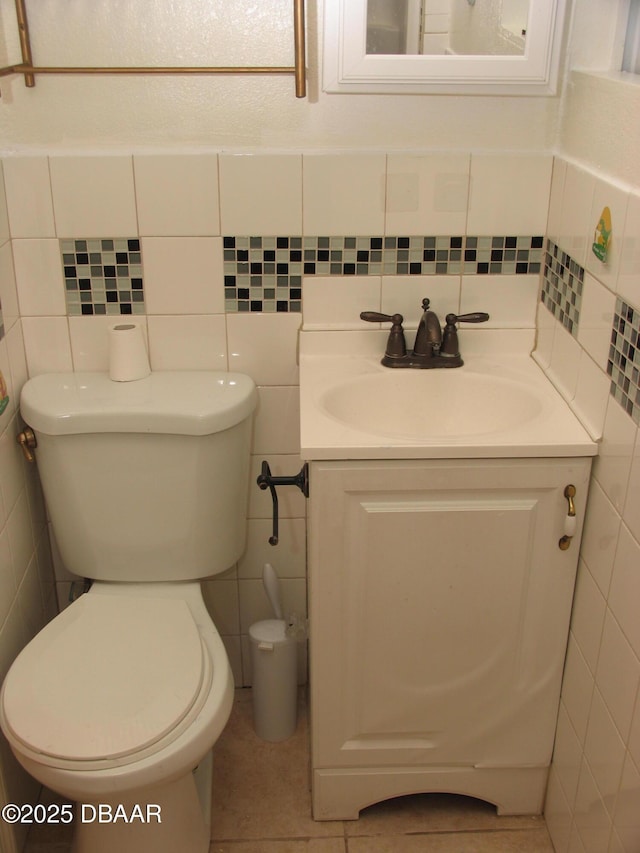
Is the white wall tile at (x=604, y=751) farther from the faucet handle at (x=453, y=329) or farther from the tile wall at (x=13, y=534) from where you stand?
the tile wall at (x=13, y=534)

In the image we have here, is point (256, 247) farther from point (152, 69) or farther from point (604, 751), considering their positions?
point (604, 751)

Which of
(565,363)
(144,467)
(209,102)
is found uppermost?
(209,102)

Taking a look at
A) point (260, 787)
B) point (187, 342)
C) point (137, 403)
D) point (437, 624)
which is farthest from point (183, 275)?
point (260, 787)

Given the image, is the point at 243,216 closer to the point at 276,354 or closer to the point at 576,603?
the point at 276,354

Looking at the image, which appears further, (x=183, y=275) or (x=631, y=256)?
(x=183, y=275)

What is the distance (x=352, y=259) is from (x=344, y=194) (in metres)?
0.13

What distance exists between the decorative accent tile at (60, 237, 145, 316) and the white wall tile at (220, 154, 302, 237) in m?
0.21

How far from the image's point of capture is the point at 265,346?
1.88 m

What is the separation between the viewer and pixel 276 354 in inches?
74.4

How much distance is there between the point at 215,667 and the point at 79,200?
97 centimetres

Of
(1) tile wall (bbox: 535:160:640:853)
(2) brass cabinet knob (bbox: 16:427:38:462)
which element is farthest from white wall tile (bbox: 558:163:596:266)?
(2) brass cabinet knob (bbox: 16:427:38:462)

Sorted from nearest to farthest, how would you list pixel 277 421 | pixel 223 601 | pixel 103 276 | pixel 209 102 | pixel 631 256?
pixel 631 256 < pixel 209 102 < pixel 103 276 < pixel 277 421 < pixel 223 601

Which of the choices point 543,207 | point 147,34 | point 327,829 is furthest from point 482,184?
point 327,829

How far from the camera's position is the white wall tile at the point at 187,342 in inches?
73.0
